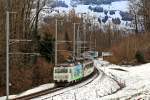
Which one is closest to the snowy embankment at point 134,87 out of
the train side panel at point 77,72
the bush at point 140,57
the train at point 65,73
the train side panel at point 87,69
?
the train side panel at point 87,69

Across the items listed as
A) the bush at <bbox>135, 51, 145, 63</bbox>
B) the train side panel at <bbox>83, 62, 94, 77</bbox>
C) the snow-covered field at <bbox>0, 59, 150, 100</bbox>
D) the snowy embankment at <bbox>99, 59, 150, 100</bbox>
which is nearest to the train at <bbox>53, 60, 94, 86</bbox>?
the snow-covered field at <bbox>0, 59, 150, 100</bbox>

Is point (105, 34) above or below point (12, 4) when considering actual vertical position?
below

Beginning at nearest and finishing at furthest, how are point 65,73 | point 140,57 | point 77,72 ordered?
point 65,73 → point 77,72 → point 140,57

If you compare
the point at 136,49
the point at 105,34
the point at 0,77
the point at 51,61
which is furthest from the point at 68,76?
the point at 105,34

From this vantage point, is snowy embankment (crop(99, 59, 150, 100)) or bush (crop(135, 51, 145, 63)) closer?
snowy embankment (crop(99, 59, 150, 100))

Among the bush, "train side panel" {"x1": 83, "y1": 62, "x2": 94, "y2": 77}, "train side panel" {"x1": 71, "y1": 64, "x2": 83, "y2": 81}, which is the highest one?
"train side panel" {"x1": 71, "y1": 64, "x2": 83, "y2": 81}

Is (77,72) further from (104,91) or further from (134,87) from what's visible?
(104,91)

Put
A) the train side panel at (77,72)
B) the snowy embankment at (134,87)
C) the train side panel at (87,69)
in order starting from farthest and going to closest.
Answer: the train side panel at (87,69), the train side panel at (77,72), the snowy embankment at (134,87)

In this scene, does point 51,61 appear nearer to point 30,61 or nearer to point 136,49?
point 30,61

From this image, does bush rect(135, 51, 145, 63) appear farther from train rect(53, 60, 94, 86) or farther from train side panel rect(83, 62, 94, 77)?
train rect(53, 60, 94, 86)

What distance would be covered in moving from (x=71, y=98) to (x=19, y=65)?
29.0 m

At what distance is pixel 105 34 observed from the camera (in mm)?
180375

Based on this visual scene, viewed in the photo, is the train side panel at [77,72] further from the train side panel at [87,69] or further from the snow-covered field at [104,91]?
the train side panel at [87,69]

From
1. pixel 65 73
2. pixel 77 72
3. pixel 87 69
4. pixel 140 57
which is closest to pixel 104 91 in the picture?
pixel 65 73
